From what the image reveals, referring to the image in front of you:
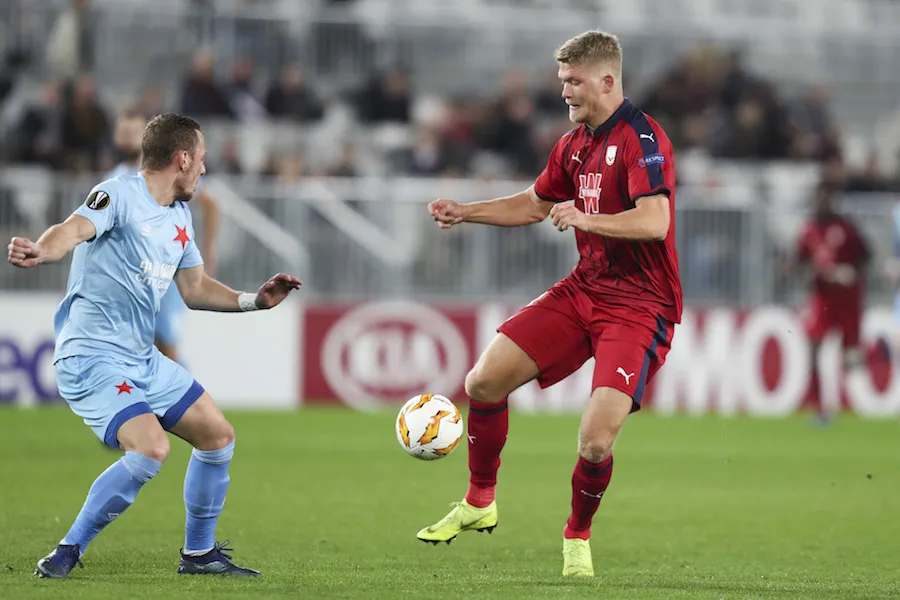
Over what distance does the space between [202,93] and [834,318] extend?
27.3 ft

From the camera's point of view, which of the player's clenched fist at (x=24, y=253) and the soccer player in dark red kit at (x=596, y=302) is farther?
the soccer player in dark red kit at (x=596, y=302)

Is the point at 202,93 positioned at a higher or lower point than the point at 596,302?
higher

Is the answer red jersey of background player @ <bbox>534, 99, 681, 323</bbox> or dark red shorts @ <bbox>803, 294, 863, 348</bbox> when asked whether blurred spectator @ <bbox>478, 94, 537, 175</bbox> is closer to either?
dark red shorts @ <bbox>803, 294, 863, 348</bbox>

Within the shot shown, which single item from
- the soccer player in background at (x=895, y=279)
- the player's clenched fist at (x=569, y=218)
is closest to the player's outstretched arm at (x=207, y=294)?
the player's clenched fist at (x=569, y=218)

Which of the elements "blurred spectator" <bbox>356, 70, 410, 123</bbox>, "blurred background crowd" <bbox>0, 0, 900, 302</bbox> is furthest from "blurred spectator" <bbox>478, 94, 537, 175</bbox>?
"blurred spectator" <bbox>356, 70, 410, 123</bbox>

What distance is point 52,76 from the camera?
19.3 meters

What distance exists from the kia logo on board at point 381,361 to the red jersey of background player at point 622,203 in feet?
32.9

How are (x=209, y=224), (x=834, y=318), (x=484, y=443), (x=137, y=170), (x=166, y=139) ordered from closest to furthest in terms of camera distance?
(x=166, y=139)
(x=484, y=443)
(x=137, y=170)
(x=209, y=224)
(x=834, y=318)

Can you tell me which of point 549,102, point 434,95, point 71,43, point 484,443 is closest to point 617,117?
point 484,443

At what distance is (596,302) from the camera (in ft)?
24.0

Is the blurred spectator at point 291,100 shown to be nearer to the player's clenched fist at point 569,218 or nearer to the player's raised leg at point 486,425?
the player's raised leg at point 486,425

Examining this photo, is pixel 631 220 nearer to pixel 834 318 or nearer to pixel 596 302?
pixel 596 302

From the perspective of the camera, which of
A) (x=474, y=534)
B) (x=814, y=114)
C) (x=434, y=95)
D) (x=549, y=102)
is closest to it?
(x=474, y=534)

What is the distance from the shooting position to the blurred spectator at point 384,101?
20.2 metres
